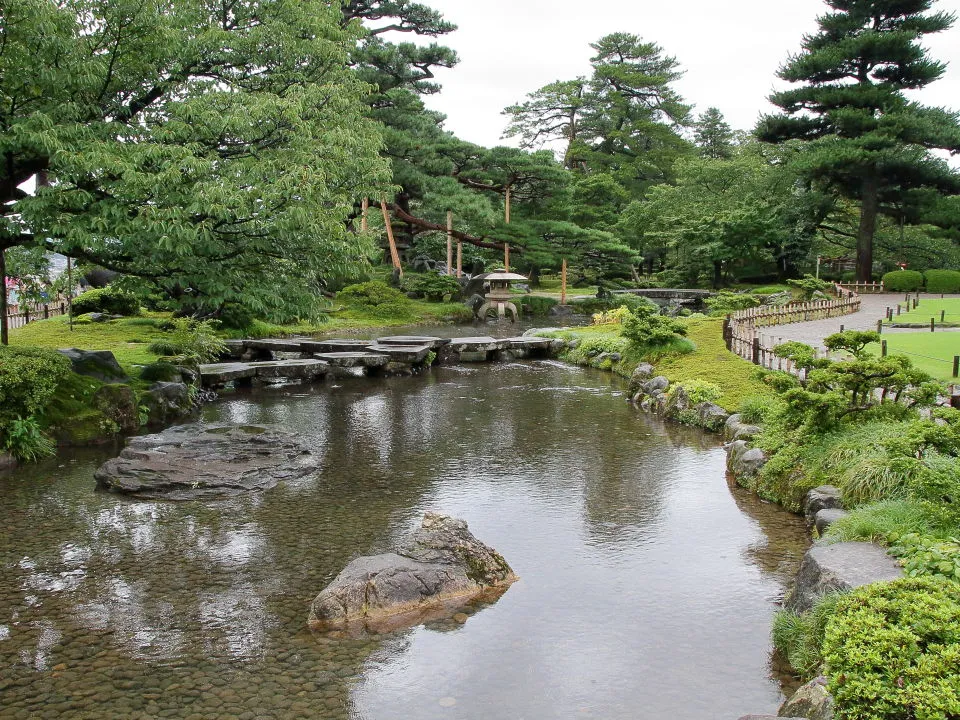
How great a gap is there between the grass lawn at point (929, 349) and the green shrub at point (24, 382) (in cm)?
1409

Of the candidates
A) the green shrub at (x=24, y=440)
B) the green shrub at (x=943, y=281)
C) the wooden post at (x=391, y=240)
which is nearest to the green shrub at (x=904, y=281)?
the green shrub at (x=943, y=281)

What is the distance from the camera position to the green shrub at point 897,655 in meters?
3.68

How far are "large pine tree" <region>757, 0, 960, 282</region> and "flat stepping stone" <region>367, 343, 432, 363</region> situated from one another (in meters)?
25.8

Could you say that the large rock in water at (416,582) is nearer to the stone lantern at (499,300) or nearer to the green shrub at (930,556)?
the green shrub at (930,556)

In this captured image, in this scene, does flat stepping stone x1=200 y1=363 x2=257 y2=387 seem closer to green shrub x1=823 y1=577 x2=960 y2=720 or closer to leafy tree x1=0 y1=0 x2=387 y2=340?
leafy tree x1=0 y1=0 x2=387 y2=340

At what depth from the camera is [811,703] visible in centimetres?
446

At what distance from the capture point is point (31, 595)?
255 inches

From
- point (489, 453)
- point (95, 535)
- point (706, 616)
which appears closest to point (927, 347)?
point (489, 453)

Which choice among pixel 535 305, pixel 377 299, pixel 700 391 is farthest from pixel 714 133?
pixel 700 391

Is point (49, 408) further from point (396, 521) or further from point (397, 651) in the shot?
point (397, 651)

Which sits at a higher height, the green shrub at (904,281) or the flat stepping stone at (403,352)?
the green shrub at (904,281)

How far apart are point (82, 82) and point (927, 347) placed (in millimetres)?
17433

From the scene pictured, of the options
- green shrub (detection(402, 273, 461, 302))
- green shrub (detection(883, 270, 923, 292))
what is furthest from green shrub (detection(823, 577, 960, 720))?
green shrub (detection(883, 270, 923, 292))

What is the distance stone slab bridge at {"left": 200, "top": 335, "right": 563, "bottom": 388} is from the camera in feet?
59.2
